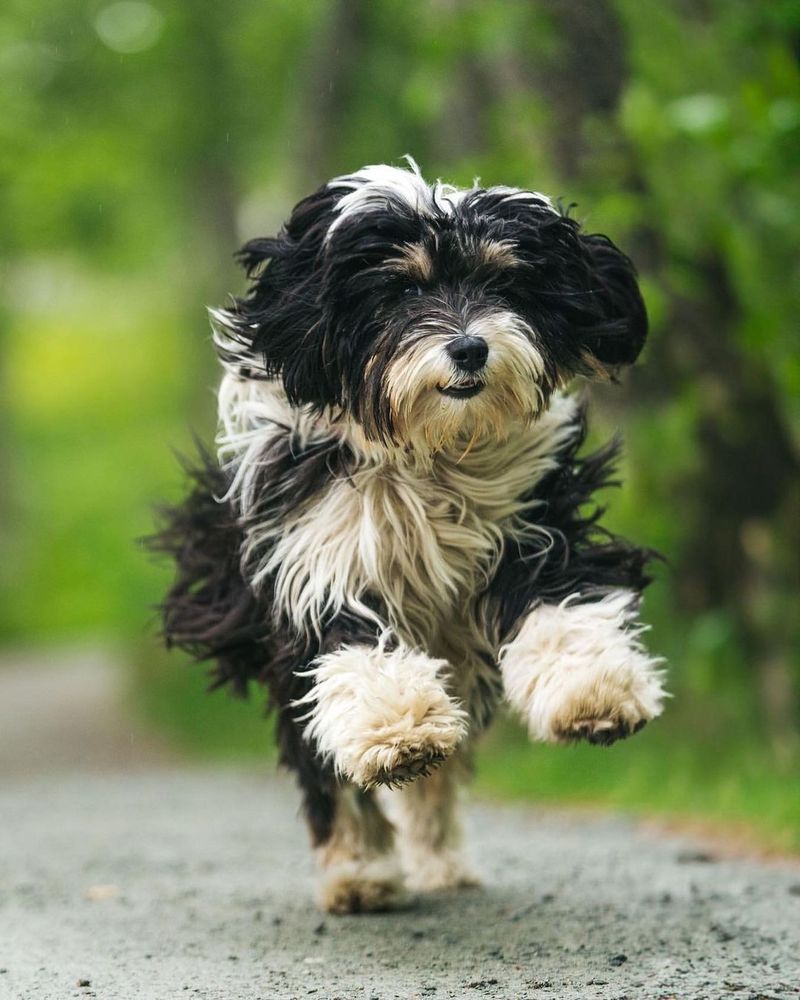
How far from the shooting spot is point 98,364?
117ft

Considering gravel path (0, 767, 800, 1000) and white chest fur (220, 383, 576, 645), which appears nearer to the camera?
gravel path (0, 767, 800, 1000)

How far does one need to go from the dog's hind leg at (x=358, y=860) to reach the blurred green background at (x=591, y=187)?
145cm

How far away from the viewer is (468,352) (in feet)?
12.4

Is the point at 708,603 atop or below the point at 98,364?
below

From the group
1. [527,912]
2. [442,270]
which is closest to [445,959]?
[527,912]

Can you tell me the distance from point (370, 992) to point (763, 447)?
4865 mm

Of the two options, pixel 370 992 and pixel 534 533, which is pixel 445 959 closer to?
pixel 370 992

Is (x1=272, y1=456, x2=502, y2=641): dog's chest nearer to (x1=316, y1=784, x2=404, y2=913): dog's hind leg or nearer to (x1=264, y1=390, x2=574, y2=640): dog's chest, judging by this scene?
(x1=264, y1=390, x2=574, y2=640): dog's chest

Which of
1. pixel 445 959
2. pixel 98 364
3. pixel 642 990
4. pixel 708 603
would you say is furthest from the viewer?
pixel 98 364

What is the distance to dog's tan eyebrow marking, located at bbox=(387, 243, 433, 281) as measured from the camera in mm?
3900

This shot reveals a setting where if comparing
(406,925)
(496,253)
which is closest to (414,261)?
(496,253)

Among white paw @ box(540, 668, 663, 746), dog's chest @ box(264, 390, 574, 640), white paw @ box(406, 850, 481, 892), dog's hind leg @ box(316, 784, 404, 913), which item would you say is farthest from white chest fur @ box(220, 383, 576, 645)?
white paw @ box(406, 850, 481, 892)

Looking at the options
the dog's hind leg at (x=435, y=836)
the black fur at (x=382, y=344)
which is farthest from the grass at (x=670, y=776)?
the black fur at (x=382, y=344)

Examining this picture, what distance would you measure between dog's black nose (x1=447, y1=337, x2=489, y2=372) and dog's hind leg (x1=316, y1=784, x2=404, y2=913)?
1.44m
